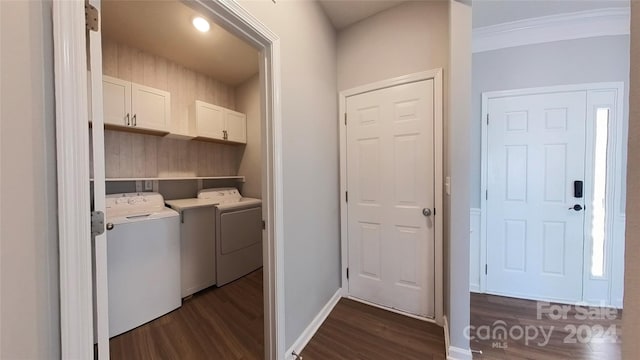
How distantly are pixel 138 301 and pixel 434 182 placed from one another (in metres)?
2.69

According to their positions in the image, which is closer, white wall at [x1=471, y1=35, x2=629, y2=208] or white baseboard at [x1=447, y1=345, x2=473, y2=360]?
white baseboard at [x1=447, y1=345, x2=473, y2=360]

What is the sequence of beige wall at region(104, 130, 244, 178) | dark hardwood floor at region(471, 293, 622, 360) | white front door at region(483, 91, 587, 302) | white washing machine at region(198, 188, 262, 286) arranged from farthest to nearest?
white washing machine at region(198, 188, 262, 286) < beige wall at region(104, 130, 244, 178) < white front door at region(483, 91, 587, 302) < dark hardwood floor at region(471, 293, 622, 360)

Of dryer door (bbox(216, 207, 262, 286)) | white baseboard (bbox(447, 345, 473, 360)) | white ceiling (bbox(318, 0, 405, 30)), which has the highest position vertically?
white ceiling (bbox(318, 0, 405, 30))

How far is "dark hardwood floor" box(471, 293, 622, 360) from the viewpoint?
5.36 ft

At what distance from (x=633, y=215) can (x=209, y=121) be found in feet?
10.7

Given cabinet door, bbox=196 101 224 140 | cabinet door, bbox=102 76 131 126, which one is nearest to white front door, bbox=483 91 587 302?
cabinet door, bbox=196 101 224 140

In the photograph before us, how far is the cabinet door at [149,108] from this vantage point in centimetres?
225

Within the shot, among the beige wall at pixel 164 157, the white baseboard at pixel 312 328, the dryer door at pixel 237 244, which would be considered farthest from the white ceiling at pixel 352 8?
the white baseboard at pixel 312 328

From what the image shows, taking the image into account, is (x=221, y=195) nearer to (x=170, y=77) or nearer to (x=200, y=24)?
(x=170, y=77)

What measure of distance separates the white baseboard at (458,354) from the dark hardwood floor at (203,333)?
1.33 m

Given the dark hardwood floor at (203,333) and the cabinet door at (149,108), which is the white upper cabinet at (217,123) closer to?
the cabinet door at (149,108)

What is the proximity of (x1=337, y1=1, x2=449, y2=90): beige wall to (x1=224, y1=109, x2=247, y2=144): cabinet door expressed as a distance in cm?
167

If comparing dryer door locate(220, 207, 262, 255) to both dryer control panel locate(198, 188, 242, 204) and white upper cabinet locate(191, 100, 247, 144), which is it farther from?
white upper cabinet locate(191, 100, 247, 144)

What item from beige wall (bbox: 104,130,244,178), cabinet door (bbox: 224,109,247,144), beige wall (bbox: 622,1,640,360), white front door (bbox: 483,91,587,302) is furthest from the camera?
cabinet door (bbox: 224,109,247,144)
